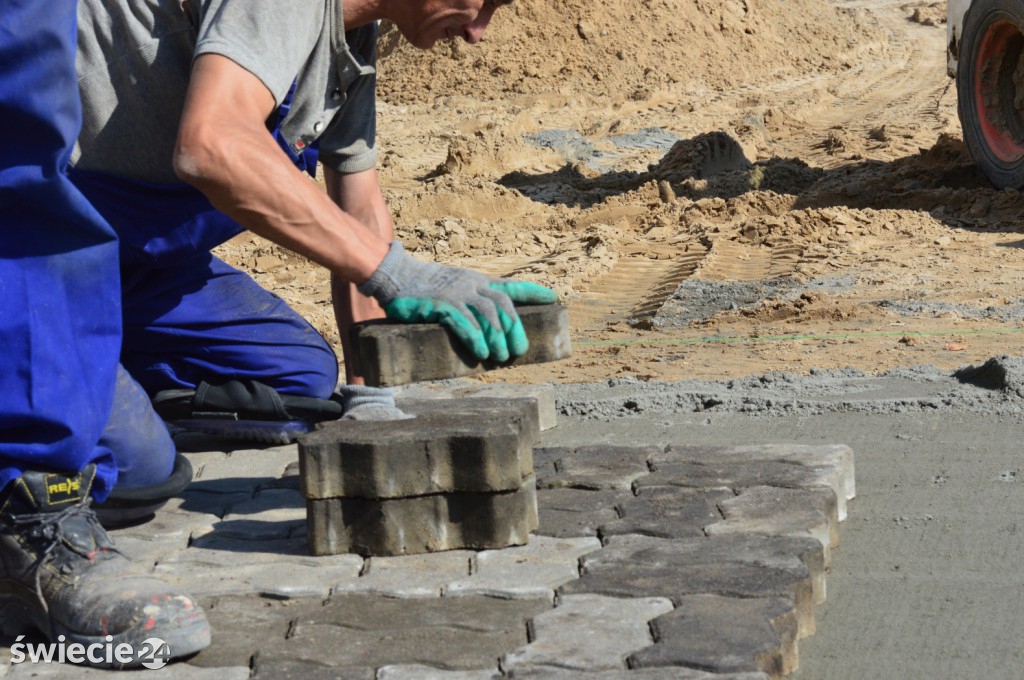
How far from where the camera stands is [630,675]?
2.03 metres

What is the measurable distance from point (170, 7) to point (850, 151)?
8.03 meters

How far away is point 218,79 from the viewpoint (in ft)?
8.26

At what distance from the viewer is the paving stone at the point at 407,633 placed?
2.17m

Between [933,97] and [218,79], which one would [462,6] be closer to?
[218,79]

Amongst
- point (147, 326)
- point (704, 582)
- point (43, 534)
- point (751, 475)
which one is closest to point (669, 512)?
point (751, 475)

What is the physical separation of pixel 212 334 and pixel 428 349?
1206mm

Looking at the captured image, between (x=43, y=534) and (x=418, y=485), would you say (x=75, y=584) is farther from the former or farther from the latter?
(x=418, y=485)

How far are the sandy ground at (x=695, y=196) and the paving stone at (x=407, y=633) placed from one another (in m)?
2.47

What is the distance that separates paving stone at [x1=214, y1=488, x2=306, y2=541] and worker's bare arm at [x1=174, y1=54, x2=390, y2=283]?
2.29ft

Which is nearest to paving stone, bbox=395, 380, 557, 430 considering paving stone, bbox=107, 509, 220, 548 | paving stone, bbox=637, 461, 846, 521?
paving stone, bbox=637, 461, 846, 521

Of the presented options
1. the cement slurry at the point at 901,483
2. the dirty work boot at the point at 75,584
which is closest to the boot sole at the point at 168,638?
the dirty work boot at the point at 75,584

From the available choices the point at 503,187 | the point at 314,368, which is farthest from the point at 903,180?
the point at 314,368

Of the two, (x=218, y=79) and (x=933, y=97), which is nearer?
(x=218, y=79)

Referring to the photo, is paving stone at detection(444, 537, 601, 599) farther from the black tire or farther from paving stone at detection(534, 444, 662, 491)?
the black tire
